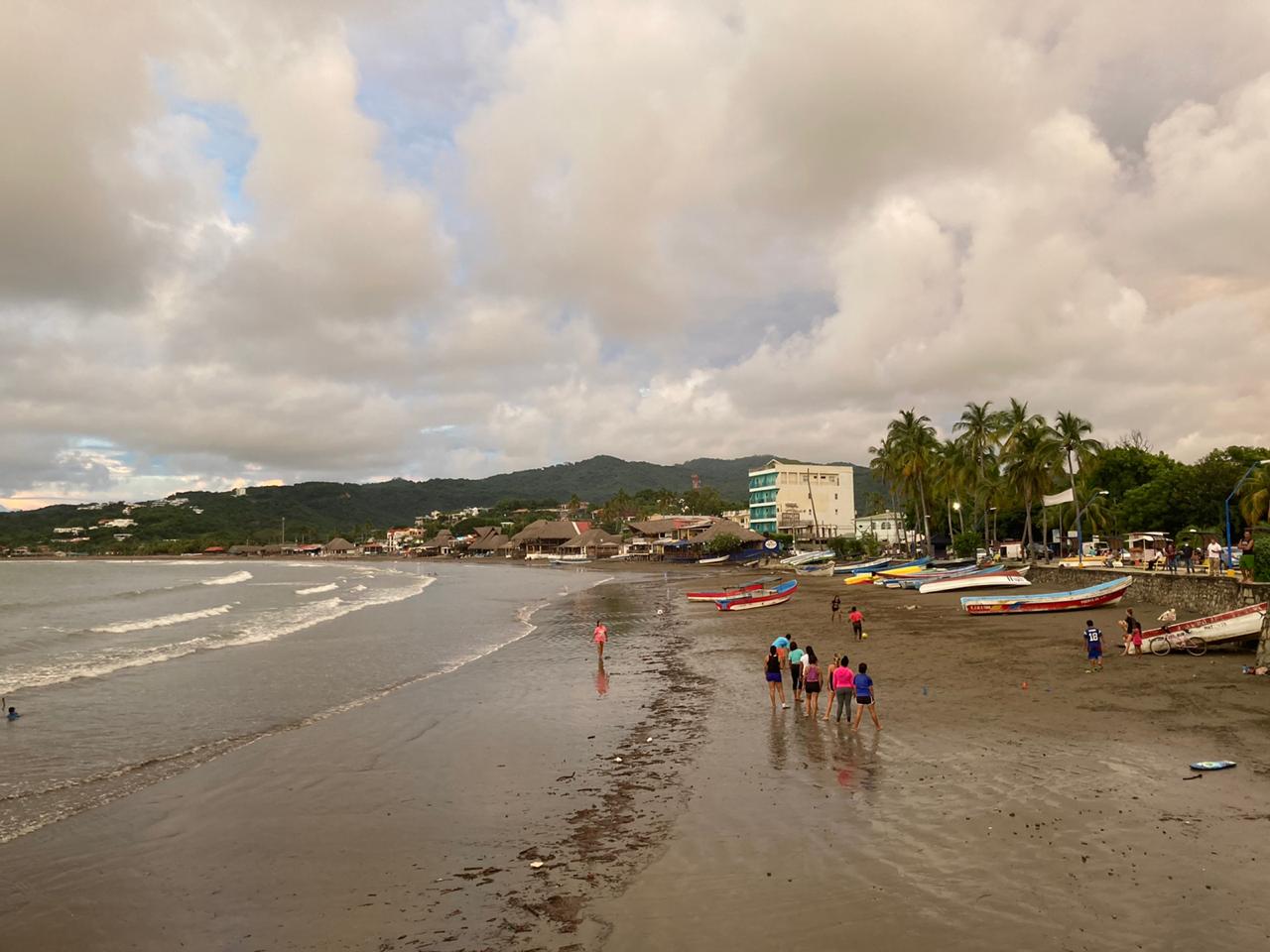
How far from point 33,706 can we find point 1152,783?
87.7 feet

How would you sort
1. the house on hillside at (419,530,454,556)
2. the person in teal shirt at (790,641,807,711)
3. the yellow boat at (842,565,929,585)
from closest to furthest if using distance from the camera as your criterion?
the person in teal shirt at (790,641,807,711), the yellow boat at (842,565,929,585), the house on hillside at (419,530,454,556)

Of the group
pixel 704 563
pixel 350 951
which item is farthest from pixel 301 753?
pixel 704 563

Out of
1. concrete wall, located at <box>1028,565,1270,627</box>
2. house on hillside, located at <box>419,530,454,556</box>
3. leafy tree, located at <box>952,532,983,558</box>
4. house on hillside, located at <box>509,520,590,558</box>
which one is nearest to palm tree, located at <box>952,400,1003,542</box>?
leafy tree, located at <box>952,532,983,558</box>

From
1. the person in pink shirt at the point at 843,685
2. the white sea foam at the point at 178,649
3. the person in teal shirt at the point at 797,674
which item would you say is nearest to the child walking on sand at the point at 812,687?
the person in pink shirt at the point at 843,685

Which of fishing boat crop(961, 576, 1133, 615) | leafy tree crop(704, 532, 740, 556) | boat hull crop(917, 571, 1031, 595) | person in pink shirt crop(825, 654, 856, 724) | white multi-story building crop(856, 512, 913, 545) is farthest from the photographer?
white multi-story building crop(856, 512, 913, 545)

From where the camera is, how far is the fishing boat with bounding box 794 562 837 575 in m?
72.1

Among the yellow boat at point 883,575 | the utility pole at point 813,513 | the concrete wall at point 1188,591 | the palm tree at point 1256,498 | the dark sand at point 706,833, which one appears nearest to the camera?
the dark sand at point 706,833

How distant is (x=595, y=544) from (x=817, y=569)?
68102 millimetres

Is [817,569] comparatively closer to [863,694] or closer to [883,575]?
[883,575]

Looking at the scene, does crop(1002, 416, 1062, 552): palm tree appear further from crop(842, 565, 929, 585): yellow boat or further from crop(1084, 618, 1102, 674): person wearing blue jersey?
crop(1084, 618, 1102, 674): person wearing blue jersey

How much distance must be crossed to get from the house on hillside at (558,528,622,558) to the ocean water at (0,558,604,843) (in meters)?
76.9

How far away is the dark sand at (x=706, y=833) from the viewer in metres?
8.42

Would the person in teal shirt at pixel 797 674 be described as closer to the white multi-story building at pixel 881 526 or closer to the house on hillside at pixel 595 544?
the white multi-story building at pixel 881 526

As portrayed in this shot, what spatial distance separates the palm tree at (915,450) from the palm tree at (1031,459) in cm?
1363
